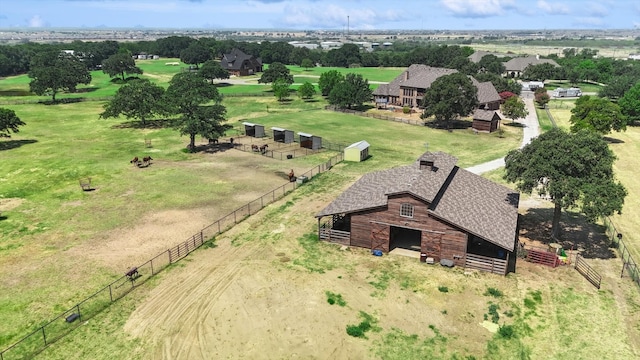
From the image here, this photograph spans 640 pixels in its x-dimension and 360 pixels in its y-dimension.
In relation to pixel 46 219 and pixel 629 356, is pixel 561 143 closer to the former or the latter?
pixel 629 356

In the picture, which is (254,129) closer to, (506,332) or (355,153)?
(355,153)

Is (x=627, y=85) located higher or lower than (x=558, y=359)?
higher

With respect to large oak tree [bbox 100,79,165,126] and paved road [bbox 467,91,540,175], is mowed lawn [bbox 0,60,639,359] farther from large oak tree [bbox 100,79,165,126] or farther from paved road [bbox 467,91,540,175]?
large oak tree [bbox 100,79,165,126]

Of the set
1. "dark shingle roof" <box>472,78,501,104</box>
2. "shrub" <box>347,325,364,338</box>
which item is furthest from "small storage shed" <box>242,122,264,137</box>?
"shrub" <box>347,325,364,338</box>

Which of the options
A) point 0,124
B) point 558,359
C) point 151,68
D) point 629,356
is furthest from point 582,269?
point 151,68

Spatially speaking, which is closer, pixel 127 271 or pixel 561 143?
pixel 127 271

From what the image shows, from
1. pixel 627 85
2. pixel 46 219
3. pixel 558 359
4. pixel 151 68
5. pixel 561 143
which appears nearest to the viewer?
pixel 558 359

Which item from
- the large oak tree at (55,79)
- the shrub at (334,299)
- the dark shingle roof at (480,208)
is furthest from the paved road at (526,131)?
the large oak tree at (55,79)
